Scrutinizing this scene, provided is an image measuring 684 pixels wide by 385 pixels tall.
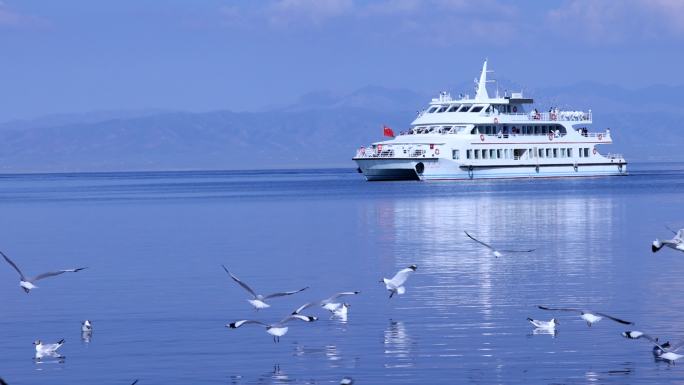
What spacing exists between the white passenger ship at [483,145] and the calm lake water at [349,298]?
39.2 m

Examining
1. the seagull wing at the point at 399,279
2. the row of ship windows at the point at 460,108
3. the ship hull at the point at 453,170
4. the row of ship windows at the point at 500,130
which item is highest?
the row of ship windows at the point at 460,108

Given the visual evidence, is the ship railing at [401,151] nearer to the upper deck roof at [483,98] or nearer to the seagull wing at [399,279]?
the upper deck roof at [483,98]


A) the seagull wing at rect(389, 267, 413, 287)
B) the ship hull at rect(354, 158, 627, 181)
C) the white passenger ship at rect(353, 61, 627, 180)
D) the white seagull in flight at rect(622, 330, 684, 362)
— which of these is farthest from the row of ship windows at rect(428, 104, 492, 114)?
the white seagull in flight at rect(622, 330, 684, 362)

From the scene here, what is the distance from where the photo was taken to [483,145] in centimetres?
11006

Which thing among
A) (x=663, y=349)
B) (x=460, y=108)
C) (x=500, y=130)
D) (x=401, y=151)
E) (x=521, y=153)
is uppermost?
(x=460, y=108)

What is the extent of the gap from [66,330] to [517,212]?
45115 millimetres

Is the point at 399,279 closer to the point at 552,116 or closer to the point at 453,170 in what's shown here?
the point at 453,170

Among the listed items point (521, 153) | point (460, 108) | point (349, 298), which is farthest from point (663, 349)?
point (521, 153)

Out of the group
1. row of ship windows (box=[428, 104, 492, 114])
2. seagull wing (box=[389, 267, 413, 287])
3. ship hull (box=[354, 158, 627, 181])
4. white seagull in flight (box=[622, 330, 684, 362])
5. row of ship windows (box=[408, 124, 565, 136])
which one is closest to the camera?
white seagull in flight (box=[622, 330, 684, 362])

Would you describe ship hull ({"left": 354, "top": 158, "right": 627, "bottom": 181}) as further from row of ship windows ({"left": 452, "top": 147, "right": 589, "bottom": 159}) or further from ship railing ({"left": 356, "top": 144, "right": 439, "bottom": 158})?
row of ship windows ({"left": 452, "top": 147, "right": 589, "bottom": 159})

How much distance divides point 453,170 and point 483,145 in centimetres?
314

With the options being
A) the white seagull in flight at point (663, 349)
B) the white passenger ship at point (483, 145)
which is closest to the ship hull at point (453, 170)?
the white passenger ship at point (483, 145)

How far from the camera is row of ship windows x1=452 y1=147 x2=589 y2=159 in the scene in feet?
361

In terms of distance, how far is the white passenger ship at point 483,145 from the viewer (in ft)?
357
